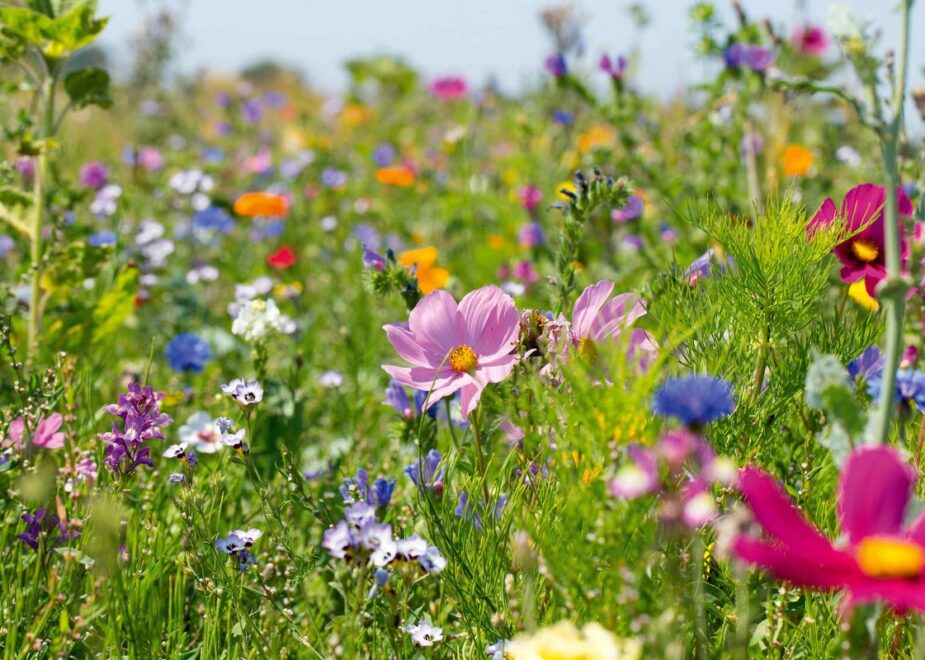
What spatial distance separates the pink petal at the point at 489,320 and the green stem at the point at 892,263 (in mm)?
456

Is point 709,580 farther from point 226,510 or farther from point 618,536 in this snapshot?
point 226,510

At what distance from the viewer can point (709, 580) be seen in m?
1.11

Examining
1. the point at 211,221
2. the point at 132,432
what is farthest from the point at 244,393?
the point at 211,221

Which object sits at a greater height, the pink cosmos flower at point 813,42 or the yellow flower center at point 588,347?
the pink cosmos flower at point 813,42

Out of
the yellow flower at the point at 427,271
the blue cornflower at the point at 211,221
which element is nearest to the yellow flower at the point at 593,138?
the yellow flower at the point at 427,271

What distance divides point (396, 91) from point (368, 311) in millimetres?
4097

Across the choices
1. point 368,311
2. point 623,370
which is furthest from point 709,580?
point 368,311

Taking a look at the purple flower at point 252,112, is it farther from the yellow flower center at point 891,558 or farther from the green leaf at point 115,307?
the yellow flower center at point 891,558

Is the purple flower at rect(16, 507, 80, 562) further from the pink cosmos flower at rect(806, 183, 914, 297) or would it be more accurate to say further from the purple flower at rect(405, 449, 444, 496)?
the pink cosmos flower at rect(806, 183, 914, 297)

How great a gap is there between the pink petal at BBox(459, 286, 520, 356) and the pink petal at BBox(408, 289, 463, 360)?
0.05 ft

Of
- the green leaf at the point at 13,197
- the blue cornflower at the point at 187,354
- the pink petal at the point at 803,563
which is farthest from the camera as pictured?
the blue cornflower at the point at 187,354

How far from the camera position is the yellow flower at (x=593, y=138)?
3.74m

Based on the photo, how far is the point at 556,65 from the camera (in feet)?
8.84

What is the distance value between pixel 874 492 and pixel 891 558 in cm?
5
